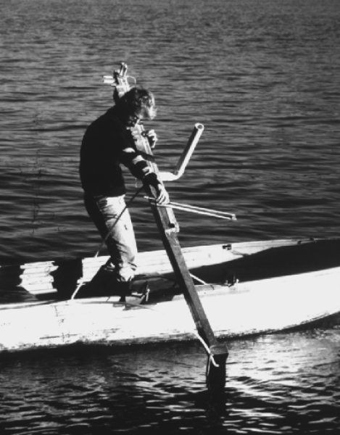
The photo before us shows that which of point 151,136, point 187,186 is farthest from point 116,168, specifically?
point 187,186

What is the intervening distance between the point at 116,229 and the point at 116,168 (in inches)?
30.2

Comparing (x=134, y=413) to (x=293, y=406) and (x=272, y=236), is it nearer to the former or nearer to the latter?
(x=293, y=406)

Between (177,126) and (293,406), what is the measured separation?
16738 mm

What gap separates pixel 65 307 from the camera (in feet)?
36.8

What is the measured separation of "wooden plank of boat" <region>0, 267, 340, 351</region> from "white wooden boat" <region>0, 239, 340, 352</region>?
0.04ft

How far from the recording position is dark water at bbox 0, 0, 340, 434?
10.4 metres

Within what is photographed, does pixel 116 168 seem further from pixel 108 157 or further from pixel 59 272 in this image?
pixel 59 272

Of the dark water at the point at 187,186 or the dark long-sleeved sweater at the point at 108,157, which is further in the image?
the dark long-sleeved sweater at the point at 108,157

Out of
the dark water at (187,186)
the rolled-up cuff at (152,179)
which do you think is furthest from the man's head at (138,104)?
the dark water at (187,186)

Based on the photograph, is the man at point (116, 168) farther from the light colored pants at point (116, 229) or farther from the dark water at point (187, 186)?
the dark water at point (187, 186)

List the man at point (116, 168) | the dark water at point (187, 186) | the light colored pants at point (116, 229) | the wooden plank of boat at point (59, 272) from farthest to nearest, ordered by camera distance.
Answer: the wooden plank of boat at point (59, 272) → the light colored pants at point (116, 229) → the man at point (116, 168) → the dark water at point (187, 186)

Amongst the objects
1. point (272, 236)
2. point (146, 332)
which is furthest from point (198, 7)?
point (146, 332)

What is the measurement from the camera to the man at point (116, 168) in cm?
1060

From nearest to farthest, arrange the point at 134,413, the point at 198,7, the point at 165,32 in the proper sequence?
the point at 134,413 → the point at 165,32 → the point at 198,7
